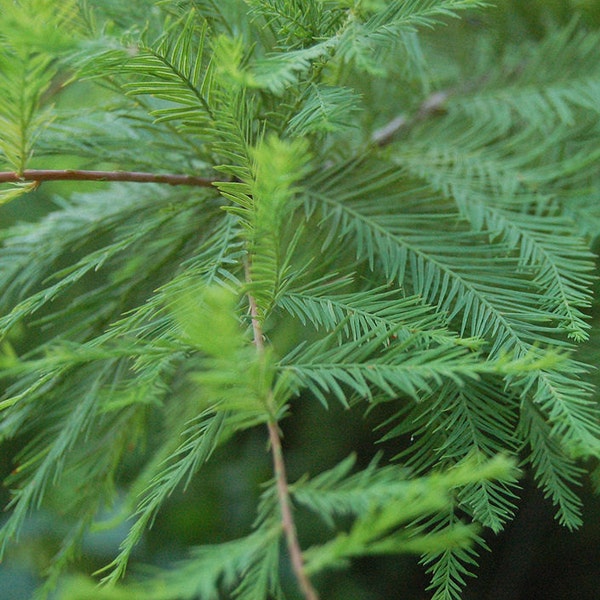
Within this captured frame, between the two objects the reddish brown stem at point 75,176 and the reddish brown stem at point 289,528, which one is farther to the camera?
the reddish brown stem at point 75,176

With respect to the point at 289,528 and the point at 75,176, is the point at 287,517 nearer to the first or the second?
the point at 289,528

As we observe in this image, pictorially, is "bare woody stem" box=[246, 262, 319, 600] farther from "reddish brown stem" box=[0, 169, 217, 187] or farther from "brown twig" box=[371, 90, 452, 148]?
"brown twig" box=[371, 90, 452, 148]

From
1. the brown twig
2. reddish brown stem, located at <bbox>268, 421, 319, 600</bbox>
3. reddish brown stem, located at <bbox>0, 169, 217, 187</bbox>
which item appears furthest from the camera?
the brown twig

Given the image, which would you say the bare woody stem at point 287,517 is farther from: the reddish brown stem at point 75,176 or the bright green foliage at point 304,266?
the reddish brown stem at point 75,176

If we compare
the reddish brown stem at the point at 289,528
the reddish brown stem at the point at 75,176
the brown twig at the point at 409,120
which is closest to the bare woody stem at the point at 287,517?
the reddish brown stem at the point at 289,528

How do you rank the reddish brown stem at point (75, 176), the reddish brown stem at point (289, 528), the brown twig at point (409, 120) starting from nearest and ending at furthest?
the reddish brown stem at point (289, 528)
the reddish brown stem at point (75, 176)
the brown twig at point (409, 120)

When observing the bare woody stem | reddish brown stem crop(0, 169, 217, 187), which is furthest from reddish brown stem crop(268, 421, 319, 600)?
reddish brown stem crop(0, 169, 217, 187)

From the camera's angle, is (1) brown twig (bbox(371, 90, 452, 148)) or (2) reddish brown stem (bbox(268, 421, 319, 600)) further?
(1) brown twig (bbox(371, 90, 452, 148))

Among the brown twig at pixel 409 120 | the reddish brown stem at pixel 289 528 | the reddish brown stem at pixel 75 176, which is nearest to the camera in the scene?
the reddish brown stem at pixel 289 528
